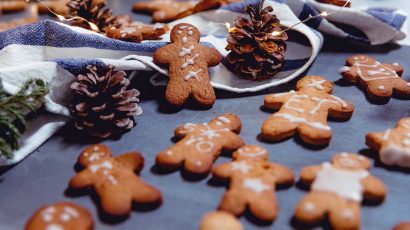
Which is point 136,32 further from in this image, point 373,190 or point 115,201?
point 373,190

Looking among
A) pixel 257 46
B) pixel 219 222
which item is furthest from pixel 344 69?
pixel 219 222

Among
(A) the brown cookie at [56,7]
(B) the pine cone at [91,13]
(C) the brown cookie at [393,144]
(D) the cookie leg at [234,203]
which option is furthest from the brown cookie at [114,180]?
(A) the brown cookie at [56,7]

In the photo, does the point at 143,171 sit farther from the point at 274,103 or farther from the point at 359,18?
the point at 359,18

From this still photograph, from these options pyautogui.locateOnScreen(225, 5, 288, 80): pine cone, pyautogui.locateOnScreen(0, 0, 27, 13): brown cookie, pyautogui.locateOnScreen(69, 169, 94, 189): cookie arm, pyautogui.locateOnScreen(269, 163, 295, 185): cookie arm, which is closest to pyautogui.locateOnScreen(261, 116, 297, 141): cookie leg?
pyautogui.locateOnScreen(269, 163, 295, 185): cookie arm

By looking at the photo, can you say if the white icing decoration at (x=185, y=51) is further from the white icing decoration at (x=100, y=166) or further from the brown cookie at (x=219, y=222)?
the brown cookie at (x=219, y=222)

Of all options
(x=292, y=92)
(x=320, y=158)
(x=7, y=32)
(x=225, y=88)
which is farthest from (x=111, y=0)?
(x=320, y=158)

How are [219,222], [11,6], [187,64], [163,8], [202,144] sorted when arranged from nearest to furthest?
[219,222]
[202,144]
[187,64]
[163,8]
[11,6]
